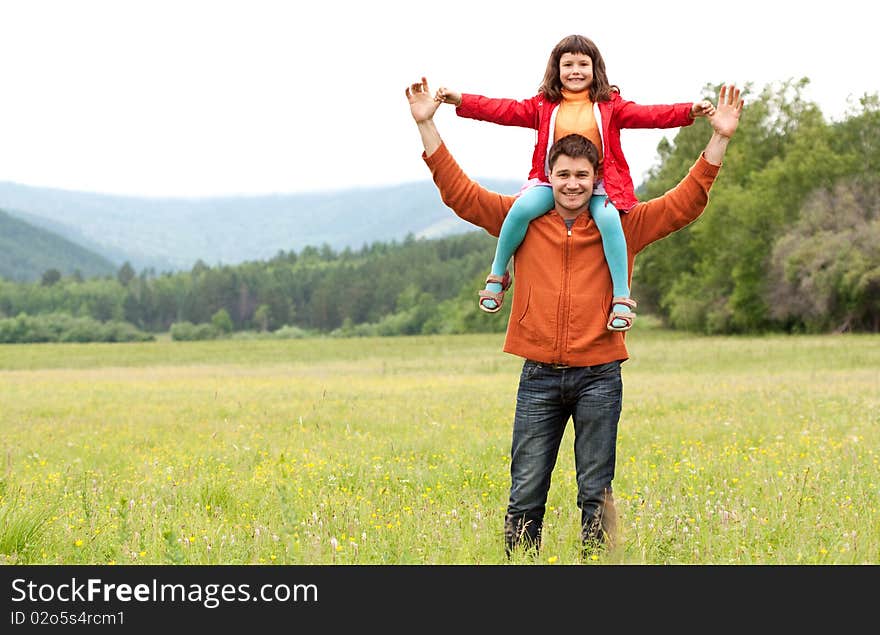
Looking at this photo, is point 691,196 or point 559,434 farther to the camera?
point 559,434

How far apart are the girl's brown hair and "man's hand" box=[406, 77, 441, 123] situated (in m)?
0.66

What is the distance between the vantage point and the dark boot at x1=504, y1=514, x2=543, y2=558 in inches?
217

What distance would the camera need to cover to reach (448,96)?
533 cm

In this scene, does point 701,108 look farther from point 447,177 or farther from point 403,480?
point 403,480

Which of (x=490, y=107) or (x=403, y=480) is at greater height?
(x=490, y=107)

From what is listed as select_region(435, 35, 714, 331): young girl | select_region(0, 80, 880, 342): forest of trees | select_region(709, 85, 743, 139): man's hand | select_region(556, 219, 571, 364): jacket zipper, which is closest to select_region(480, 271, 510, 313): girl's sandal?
select_region(435, 35, 714, 331): young girl

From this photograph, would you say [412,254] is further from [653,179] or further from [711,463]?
[711,463]

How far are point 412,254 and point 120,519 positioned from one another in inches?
7597

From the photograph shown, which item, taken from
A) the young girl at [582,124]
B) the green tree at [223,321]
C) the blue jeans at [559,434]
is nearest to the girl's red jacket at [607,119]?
the young girl at [582,124]

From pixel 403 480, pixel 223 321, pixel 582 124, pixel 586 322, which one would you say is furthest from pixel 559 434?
pixel 223 321

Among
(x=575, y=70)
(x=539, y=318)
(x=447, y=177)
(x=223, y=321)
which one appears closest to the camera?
(x=575, y=70)

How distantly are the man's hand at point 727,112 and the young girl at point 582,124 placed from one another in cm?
9

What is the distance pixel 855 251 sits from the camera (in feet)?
179

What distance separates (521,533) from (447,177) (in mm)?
2131
